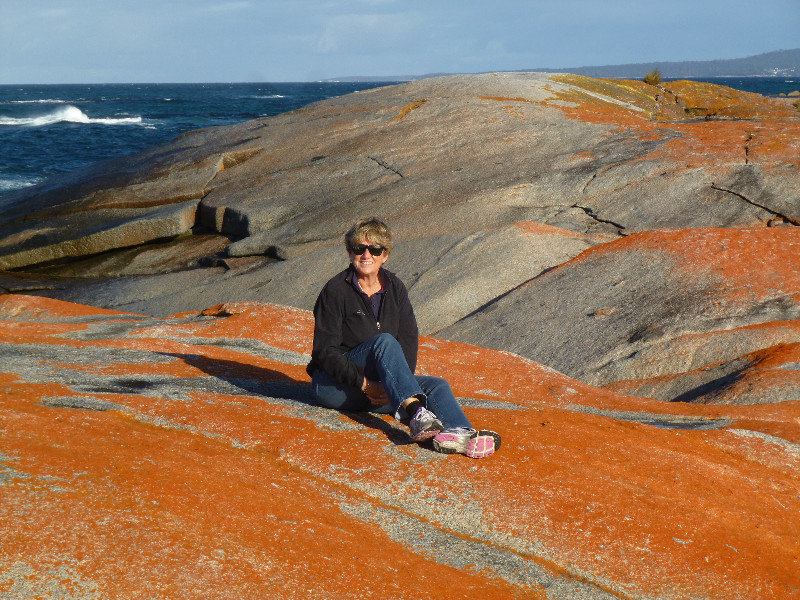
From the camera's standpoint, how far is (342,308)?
4.85 meters

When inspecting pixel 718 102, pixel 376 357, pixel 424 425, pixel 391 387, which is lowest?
pixel 424 425

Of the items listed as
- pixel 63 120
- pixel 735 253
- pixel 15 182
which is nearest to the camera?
pixel 735 253

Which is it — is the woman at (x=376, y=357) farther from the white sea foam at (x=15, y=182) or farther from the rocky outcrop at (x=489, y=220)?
the white sea foam at (x=15, y=182)

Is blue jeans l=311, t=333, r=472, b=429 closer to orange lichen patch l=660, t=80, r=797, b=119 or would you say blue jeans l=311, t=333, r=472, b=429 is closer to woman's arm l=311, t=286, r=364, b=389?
woman's arm l=311, t=286, r=364, b=389

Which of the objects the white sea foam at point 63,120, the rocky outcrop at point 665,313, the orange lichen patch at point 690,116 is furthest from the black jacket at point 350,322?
the white sea foam at point 63,120

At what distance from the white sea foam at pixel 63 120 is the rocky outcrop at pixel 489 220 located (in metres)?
48.4

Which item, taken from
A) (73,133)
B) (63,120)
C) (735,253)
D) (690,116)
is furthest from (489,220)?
(63,120)

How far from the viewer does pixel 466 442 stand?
14.2 feet

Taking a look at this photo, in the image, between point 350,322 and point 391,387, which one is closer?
point 391,387

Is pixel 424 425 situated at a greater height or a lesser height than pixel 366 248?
lesser

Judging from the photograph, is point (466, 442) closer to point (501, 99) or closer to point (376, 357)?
point (376, 357)

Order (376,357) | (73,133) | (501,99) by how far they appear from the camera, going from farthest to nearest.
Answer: (73,133), (501,99), (376,357)

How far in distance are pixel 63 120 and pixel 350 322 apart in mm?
69334

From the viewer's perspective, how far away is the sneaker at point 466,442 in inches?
170
